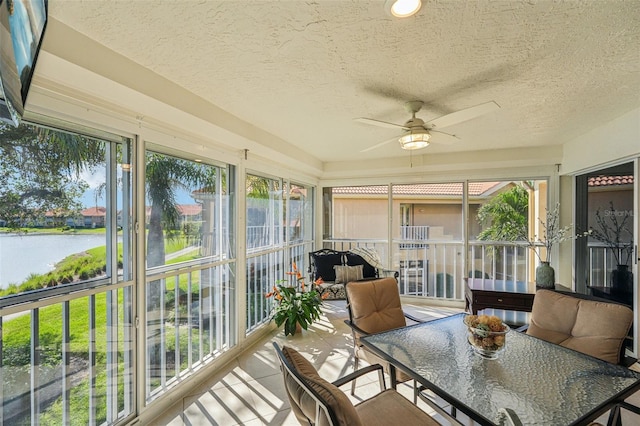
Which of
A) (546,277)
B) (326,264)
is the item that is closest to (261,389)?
(326,264)

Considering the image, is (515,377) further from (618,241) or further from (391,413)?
(618,241)

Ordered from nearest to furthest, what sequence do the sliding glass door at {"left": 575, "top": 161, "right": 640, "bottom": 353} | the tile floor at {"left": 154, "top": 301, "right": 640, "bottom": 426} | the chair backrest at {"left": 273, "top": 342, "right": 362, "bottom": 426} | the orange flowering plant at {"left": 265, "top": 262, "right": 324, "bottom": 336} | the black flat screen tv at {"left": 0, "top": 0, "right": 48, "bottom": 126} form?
the black flat screen tv at {"left": 0, "top": 0, "right": 48, "bottom": 126} < the chair backrest at {"left": 273, "top": 342, "right": 362, "bottom": 426} < the tile floor at {"left": 154, "top": 301, "right": 640, "bottom": 426} < the sliding glass door at {"left": 575, "top": 161, "right": 640, "bottom": 353} < the orange flowering plant at {"left": 265, "top": 262, "right": 324, "bottom": 336}

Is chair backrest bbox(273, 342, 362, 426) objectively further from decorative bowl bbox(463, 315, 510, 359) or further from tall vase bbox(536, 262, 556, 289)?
tall vase bbox(536, 262, 556, 289)

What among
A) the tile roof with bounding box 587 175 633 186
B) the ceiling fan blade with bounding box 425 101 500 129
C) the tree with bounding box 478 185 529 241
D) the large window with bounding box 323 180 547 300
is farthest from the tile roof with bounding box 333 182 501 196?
the ceiling fan blade with bounding box 425 101 500 129

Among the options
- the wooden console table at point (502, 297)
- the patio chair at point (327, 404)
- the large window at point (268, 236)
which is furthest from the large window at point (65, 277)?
the wooden console table at point (502, 297)

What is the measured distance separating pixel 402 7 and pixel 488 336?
1763 millimetres

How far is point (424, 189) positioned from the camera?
15.7ft

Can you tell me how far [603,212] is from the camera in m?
3.21

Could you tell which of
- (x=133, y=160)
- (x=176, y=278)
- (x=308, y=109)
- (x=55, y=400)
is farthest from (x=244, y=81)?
(x=55, y=400)

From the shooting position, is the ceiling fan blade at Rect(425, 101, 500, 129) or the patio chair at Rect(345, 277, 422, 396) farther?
the patio chair at Rect(345, 277, 422, 396)

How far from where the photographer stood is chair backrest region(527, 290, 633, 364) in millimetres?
1724

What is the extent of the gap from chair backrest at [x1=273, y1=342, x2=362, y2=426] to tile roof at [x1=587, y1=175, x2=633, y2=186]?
→ 3.67 m

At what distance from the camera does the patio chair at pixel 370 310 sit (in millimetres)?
2312

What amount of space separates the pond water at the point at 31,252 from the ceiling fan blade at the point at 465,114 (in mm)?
2554
